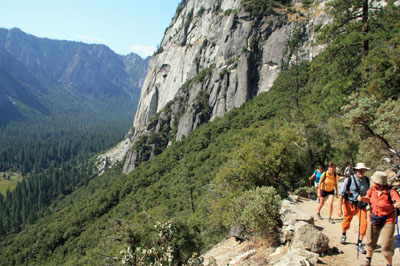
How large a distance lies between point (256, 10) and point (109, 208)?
69201 millimetres

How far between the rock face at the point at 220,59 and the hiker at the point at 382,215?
2396 inches

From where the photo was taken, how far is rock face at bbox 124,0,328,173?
68.3 meters

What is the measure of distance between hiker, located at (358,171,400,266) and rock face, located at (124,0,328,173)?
2396 inches

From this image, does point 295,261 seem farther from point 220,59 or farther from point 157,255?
point 220,59

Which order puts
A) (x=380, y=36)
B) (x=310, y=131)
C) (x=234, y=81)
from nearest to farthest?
(x=380, y=36) → (x=310, y=131) → (x=234, y=81)

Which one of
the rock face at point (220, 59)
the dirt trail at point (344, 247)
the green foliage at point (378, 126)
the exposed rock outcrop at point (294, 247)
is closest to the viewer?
the exposed rock outcrop at point (294, 247)

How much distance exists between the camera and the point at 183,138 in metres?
78.4

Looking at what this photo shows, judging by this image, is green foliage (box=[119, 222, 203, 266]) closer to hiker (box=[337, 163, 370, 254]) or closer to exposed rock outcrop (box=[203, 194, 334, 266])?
exposed rock outcrop (box=[203, 194, 334, 266])

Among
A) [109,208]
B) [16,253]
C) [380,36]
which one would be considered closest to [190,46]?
[109,208]

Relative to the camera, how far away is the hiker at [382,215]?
6.09 metres

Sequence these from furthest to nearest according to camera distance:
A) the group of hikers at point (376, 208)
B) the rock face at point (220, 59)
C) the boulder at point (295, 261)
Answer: the rock face at point (220, 59) → the boulder at point (295, 261) → the group of hikers at point (376, 208)

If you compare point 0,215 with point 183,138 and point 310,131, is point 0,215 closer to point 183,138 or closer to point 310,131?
point 183,138

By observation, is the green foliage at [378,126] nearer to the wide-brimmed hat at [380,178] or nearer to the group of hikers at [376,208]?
the group of hikers at [376,208]

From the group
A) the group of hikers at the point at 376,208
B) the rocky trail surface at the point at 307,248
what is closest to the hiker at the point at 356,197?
the group of hikers at the point at 376,208
